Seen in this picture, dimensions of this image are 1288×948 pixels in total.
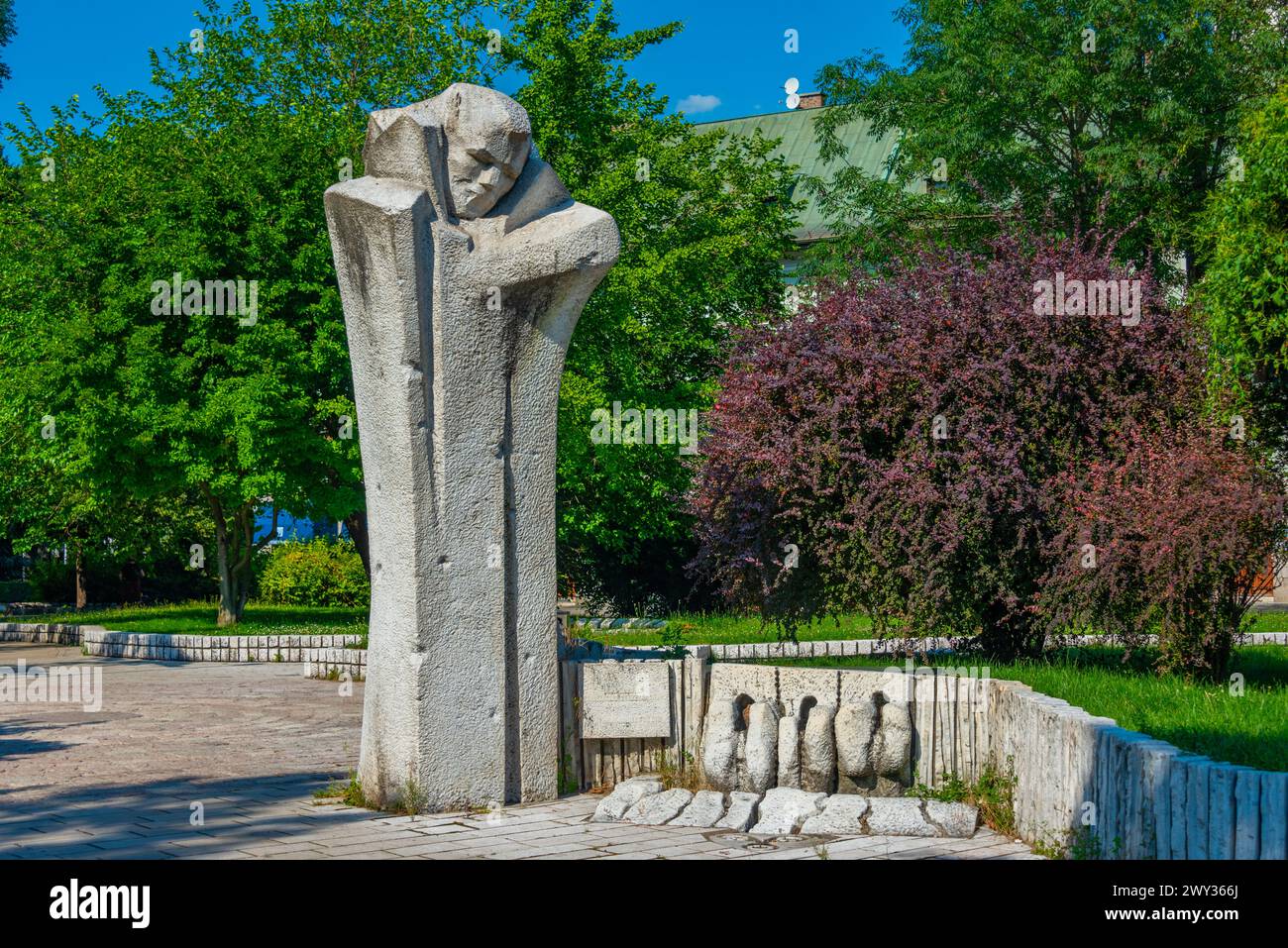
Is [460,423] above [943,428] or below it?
below

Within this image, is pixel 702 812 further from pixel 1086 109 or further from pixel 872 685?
pixel 1086 109

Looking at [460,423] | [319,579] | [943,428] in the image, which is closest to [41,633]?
[319,579]

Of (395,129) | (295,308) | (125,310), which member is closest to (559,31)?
(295,308)

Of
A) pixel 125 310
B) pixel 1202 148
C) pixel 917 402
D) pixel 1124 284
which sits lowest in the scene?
pixel 917 402

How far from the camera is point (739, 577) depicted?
43.3 ft

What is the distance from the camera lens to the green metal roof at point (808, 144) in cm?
4481

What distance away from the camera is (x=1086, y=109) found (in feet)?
90.2

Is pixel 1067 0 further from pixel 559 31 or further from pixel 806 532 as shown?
pixel 806 532

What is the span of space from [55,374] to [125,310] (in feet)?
5.23

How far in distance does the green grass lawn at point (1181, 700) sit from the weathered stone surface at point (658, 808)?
260 centimetres

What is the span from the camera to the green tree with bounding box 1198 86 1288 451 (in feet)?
37.9

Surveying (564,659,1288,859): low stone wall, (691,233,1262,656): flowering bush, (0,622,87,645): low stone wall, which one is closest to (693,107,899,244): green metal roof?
(0,622,87,645): low stone wall

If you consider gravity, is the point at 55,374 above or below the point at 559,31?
below

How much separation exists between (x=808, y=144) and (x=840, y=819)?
1632 inches
